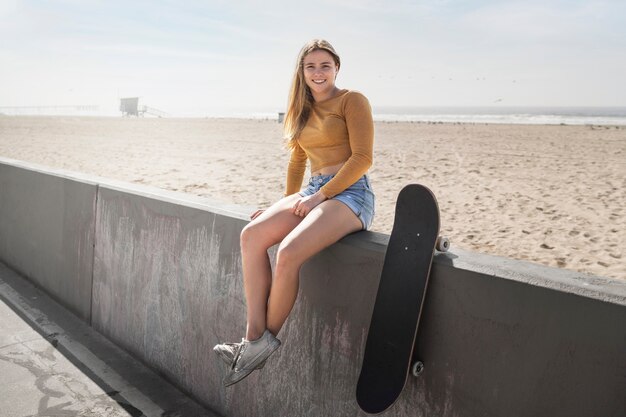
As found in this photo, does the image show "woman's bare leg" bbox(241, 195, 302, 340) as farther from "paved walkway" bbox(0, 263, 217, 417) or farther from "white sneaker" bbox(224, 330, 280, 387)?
"paved walkway" bbox(0, 263, 217, 417)

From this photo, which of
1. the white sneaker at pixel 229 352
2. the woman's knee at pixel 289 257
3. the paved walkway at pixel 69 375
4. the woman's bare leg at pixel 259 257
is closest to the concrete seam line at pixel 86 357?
the paved walkway at pixel 69 375

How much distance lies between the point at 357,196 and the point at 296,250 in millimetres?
499

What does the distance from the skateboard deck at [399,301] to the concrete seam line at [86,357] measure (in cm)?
143

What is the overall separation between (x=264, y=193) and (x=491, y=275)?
28.5 ft

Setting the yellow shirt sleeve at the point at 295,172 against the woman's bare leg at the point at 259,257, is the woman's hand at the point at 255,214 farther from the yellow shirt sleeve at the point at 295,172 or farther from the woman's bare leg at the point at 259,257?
the yellow shirt sleeve at the point at 295,172

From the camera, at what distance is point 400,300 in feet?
6.57

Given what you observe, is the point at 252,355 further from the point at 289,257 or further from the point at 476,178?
the point at 476,178

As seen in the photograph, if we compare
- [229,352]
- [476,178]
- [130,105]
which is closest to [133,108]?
[130,105]

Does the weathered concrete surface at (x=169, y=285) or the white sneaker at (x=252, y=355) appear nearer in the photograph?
the white sneaker at (x=252, y=355)

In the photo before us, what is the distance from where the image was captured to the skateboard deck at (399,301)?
1962 millimetres

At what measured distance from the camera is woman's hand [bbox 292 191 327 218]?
8.44 feet

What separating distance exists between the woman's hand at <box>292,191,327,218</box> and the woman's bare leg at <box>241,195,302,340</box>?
0.11 ft

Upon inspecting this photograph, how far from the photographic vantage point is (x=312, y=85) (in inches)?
113

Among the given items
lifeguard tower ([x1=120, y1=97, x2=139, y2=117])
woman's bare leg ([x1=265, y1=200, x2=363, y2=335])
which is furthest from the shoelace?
lifeguard tower ([x1=120, y1=97, x2=139, y2=117])
